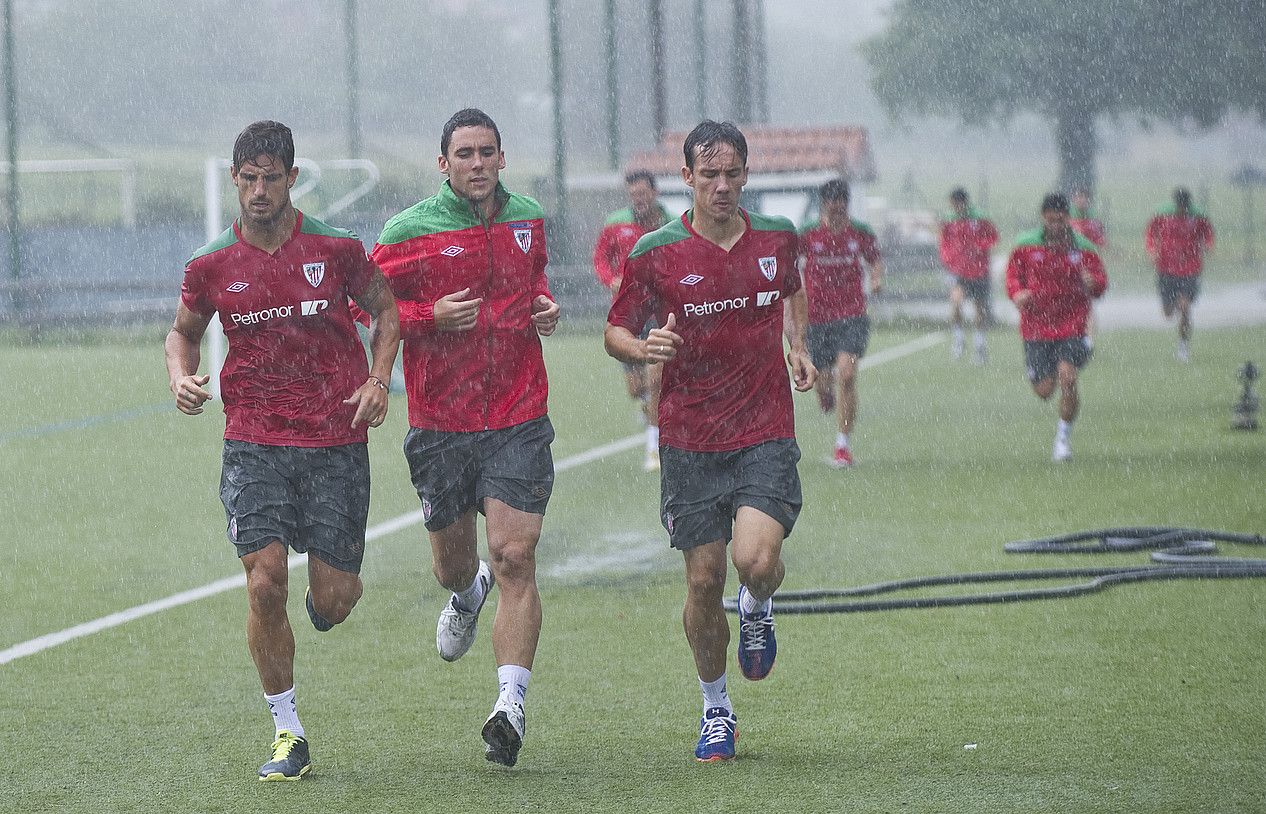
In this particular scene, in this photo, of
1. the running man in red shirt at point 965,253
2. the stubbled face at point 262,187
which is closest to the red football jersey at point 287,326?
the stubbled face at point 262,187

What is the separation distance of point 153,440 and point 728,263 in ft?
35.5

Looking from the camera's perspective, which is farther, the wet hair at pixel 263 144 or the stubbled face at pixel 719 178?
the stubbled face at pixel 719 178

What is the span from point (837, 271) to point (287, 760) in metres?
9.06

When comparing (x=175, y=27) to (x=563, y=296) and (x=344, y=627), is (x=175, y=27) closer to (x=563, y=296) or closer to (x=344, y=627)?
(x=563, y=296)

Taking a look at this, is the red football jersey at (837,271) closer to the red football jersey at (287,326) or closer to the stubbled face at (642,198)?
the stubbled face at (642,198)

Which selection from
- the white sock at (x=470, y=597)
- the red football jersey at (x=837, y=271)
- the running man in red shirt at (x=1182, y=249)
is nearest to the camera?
the white sock at (x=470, y=597)

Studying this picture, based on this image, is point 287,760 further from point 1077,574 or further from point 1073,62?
point 1073,62

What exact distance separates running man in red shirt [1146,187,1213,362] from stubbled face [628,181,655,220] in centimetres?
1199

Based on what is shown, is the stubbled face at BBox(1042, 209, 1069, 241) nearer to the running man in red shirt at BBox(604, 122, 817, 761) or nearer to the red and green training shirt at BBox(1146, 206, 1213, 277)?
the running man in red shirt at BBox(604, 122, 817, 761)

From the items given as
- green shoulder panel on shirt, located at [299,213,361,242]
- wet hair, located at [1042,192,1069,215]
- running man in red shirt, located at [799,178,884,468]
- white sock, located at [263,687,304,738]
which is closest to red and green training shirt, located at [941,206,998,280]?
running man in red shirt, located at [799,178,884,468]

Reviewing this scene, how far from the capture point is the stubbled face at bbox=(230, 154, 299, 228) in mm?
5910

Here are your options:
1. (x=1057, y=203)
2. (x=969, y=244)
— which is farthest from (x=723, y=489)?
(x=969, y=244)

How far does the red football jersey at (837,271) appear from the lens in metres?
14.2

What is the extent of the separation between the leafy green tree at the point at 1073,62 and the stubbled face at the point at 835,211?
3531cm
